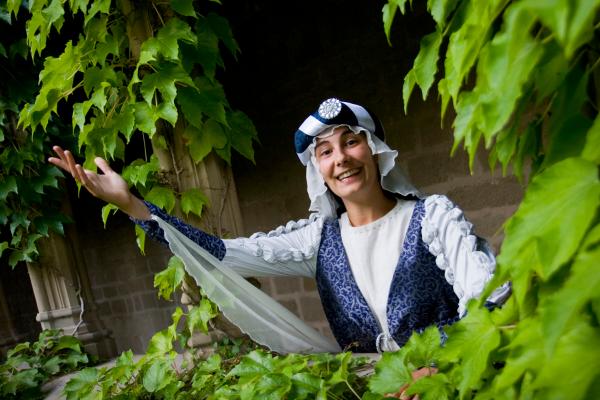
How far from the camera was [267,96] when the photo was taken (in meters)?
3.62

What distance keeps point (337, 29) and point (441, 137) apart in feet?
2.66

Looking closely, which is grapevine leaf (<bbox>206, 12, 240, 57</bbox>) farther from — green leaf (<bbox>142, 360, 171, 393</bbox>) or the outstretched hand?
green leaf (<bbox>142, 360, 171, 393</bbox>)

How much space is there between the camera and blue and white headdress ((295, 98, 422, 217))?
1708mm

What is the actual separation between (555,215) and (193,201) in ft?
5.06

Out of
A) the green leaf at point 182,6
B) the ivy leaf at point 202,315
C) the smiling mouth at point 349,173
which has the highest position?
the green leaf at point 182,6

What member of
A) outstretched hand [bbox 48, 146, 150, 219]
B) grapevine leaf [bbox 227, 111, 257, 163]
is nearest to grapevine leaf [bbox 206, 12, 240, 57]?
grapevine leaf [bbox 227, 111, 257, 163]

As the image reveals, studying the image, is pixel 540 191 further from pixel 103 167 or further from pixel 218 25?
pixel 218 25

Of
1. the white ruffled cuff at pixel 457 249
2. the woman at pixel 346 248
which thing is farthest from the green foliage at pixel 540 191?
the woman at pixel 346 248

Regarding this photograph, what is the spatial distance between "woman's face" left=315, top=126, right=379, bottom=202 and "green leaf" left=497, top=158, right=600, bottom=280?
1.15 meters

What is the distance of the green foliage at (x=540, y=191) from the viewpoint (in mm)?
484

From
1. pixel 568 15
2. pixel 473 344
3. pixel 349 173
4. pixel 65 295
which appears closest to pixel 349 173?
pixel 349 173

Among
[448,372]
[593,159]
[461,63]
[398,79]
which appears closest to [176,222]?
[448,372]

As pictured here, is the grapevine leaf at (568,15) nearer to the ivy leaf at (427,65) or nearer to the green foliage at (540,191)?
the green foliage at (540,191)

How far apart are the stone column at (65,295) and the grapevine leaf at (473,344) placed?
2.80 metres
